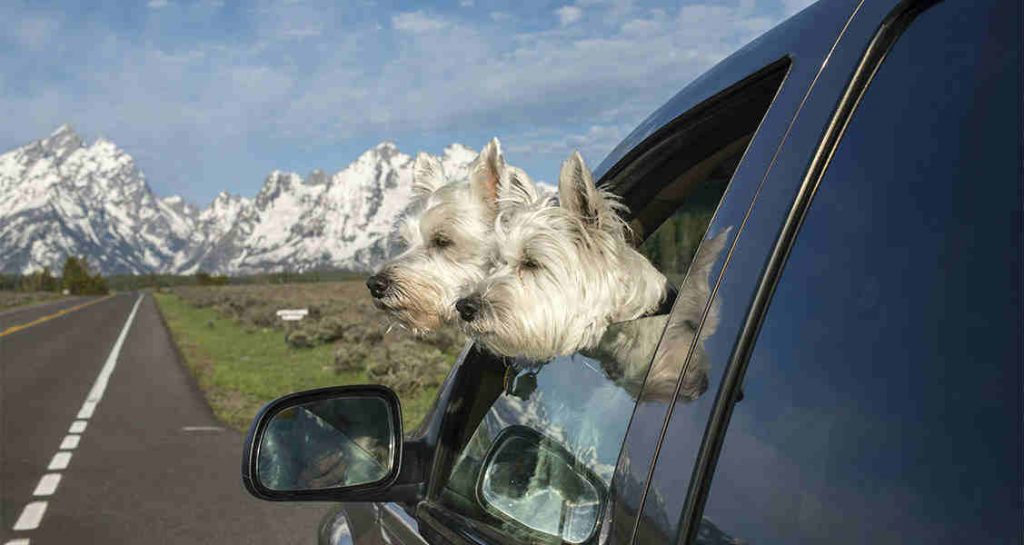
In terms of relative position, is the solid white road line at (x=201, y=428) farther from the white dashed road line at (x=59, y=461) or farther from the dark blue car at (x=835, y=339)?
the dark blue car at (x=835, y=339)

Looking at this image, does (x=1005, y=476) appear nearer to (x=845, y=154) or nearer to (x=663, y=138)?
(x=845, y=154)

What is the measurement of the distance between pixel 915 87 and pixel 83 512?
7.97 metres

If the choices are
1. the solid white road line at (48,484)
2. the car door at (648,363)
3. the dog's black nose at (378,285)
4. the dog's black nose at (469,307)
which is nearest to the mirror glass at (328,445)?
the car door at (648,363)

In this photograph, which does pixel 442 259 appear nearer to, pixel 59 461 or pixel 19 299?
pixel 59 461

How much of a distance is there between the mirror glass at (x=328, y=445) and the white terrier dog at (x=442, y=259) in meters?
0.58

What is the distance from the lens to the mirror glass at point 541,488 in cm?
186

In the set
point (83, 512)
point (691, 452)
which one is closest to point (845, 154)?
point (691, 452)

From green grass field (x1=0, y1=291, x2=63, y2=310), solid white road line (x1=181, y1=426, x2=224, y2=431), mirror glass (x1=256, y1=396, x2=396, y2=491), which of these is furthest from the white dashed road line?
green grass field (x1=0, y1=291, x2=63, y2=310)

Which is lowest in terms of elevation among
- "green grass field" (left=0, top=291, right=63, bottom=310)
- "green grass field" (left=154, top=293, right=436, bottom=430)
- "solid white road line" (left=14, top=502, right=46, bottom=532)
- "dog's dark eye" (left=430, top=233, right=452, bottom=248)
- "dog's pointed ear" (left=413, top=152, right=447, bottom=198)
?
"green grass field" (left=0, top=291, right=63, bottom=310)

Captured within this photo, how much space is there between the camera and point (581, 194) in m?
2.23

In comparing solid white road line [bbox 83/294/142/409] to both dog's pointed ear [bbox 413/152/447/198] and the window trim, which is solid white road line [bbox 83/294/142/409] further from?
the window trim

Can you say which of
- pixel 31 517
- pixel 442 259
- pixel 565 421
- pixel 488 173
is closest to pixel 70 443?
pixel 31 517

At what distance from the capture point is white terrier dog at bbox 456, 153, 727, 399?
83.6 inches

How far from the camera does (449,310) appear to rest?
3127 millimetres
